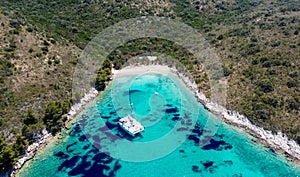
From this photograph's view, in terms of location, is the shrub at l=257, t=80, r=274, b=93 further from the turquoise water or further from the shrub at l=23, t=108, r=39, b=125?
the shrub at l=23, t=108, r=39, b=125

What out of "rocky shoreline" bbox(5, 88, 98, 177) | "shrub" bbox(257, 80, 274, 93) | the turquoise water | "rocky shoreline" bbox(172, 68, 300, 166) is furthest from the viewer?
"shrub" bbox(257, 80, 274, 93)

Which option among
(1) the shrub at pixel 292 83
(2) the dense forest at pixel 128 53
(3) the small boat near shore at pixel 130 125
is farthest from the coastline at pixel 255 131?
(3) the small boat near shore at pixel 130 125

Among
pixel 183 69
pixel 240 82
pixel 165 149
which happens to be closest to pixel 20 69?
pixel 165 149

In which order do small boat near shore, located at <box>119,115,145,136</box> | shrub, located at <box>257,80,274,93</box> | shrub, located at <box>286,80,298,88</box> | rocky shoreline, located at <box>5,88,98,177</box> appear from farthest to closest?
shrub, located at <box>257,80,274,93</box> < shrub, located at <box>286,80,298,88</box> < small boat near shore, located at <box>119,115,145,136</box> < rocky shoreline, located at <box>5,88,98,177</box>

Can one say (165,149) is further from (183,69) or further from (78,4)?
(78,4)

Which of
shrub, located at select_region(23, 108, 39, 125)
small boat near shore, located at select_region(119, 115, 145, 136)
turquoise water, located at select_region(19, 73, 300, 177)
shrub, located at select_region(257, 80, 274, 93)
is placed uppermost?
shrub, located at select_region(257, 80, 274, 93)

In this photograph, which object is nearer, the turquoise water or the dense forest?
the turquoise water

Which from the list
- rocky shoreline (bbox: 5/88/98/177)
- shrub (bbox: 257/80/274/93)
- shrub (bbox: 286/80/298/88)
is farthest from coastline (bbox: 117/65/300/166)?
rocky shoreline (bbox: 5/88/98/177)

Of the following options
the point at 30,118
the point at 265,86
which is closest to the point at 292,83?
the point at 265,86
